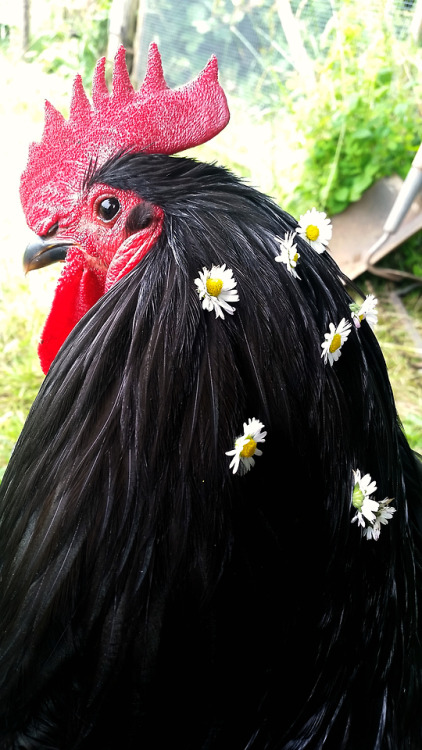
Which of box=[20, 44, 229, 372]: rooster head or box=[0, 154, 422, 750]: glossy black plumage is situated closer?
box=[0, 154, 422, 750]: glossy black plumage

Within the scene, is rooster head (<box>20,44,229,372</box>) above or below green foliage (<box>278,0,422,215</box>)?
below

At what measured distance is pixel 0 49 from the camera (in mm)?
6531

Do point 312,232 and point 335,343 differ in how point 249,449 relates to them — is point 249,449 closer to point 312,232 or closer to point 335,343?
point 335,343

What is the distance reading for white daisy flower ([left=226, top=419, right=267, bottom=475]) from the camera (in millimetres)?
1138

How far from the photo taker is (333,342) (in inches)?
47.5

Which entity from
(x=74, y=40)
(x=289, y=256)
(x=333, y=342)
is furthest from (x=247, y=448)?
(x=74, y=40)

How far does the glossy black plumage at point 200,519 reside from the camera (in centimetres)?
119

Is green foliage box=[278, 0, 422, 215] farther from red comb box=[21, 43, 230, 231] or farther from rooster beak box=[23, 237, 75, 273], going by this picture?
rooster beak box=[23, 237, 75, 273]

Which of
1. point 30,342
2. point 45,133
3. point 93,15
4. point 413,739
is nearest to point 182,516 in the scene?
point 413,739

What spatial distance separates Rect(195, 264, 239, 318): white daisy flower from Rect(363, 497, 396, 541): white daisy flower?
475mm

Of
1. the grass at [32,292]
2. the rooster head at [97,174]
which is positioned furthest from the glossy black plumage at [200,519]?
the grass at [32,292]

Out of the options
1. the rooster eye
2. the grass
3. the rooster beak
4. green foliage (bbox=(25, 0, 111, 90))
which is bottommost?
the rooster beak

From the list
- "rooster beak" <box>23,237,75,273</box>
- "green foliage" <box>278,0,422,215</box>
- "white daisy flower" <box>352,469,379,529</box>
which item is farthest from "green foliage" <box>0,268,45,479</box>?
"white daisy flower" <box>352,469,379,529</box>

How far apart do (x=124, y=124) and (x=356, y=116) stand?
10.7ft
